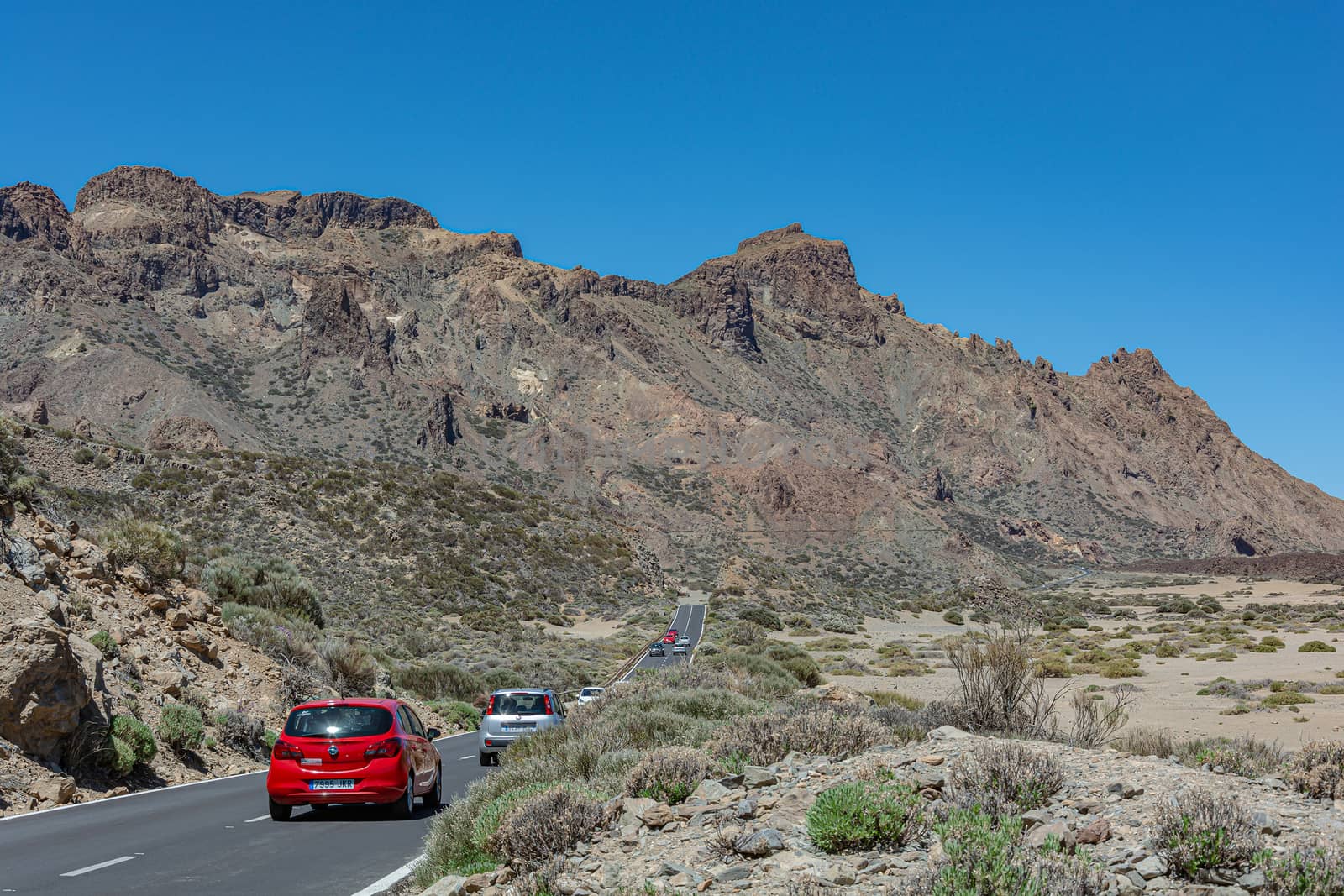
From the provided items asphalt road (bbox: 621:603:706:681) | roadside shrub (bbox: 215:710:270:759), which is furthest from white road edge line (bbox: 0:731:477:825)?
asphalt road (bbox: 621:603:706:681)

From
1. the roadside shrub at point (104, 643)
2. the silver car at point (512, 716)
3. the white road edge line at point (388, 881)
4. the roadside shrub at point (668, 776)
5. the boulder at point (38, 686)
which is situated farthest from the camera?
the silver car at point (512, 716)

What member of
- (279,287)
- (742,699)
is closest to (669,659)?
(742,699)

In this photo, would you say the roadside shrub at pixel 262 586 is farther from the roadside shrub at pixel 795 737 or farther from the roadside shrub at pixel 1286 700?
the roadside shrub at pixel 1286 700

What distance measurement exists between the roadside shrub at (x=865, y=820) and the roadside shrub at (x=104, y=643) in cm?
1393

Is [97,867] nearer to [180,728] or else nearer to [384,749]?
[384,749]

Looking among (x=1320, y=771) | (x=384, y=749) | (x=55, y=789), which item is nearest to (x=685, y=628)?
(x=55, y=789)

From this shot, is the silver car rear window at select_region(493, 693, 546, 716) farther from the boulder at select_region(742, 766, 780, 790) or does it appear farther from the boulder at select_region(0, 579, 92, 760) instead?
the boulder at select_region(742, 766, 780, 790)

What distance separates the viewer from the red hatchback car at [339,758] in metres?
11.9

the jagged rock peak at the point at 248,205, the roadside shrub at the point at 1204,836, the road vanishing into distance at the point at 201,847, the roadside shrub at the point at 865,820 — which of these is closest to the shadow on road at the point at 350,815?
the road vanishing into distance at the point at 201,847

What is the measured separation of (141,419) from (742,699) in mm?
98288

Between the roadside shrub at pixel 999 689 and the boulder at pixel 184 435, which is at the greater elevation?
the boulder at pixel 184 435

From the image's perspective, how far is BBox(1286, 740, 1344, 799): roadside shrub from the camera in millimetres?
6383

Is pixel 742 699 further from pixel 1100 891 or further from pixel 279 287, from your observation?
pixel 279 287

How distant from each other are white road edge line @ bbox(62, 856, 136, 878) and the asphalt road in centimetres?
3013
